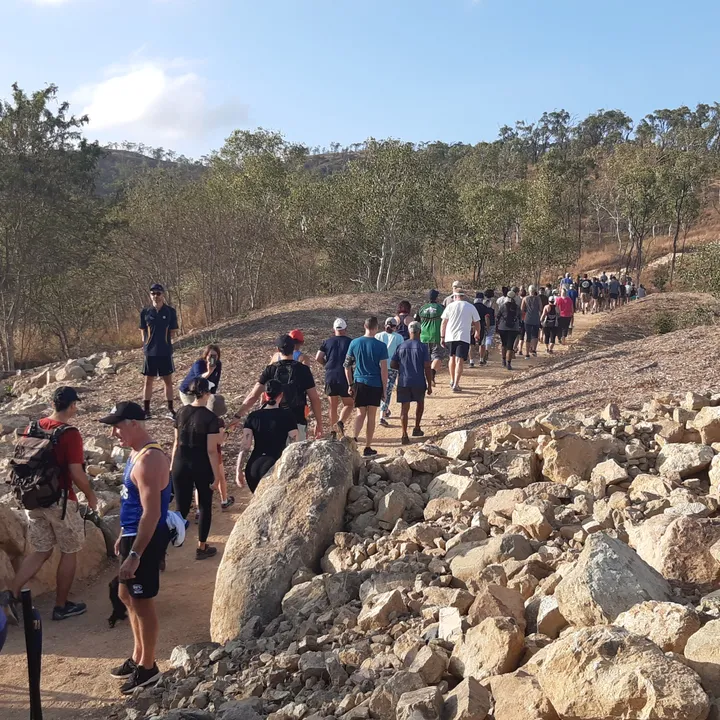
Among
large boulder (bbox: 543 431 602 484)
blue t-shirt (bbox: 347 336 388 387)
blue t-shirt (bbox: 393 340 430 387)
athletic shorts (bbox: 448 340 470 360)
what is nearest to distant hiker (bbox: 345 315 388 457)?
blue t-shirt (bbox: 347 336 388 387)

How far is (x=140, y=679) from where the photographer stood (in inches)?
175

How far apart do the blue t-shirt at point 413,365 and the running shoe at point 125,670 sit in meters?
4.96

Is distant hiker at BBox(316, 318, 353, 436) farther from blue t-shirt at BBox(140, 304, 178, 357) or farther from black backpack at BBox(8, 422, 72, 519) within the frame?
black backpack at BBox(8, 422, 72, 519)

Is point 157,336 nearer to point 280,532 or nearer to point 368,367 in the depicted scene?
point 368,367

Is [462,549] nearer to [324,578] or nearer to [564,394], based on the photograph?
[324,578]

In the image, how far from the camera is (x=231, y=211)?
945 inches

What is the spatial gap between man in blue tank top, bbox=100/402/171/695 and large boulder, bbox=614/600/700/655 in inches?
107

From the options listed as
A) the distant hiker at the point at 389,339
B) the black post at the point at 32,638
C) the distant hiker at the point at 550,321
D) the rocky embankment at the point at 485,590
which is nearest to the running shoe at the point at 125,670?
the rocky embankment at the point at 485,590

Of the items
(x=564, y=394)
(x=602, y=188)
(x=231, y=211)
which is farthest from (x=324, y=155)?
(x=564, y=394)

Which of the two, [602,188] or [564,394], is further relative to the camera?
[602,188]

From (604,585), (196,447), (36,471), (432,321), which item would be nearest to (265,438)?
(196,447)

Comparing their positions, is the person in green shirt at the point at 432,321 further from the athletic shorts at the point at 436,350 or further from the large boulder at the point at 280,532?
the large boulder at the point at 280,532

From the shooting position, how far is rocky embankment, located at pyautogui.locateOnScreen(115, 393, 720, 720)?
9.40 ft

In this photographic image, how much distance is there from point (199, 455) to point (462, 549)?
244 cm
